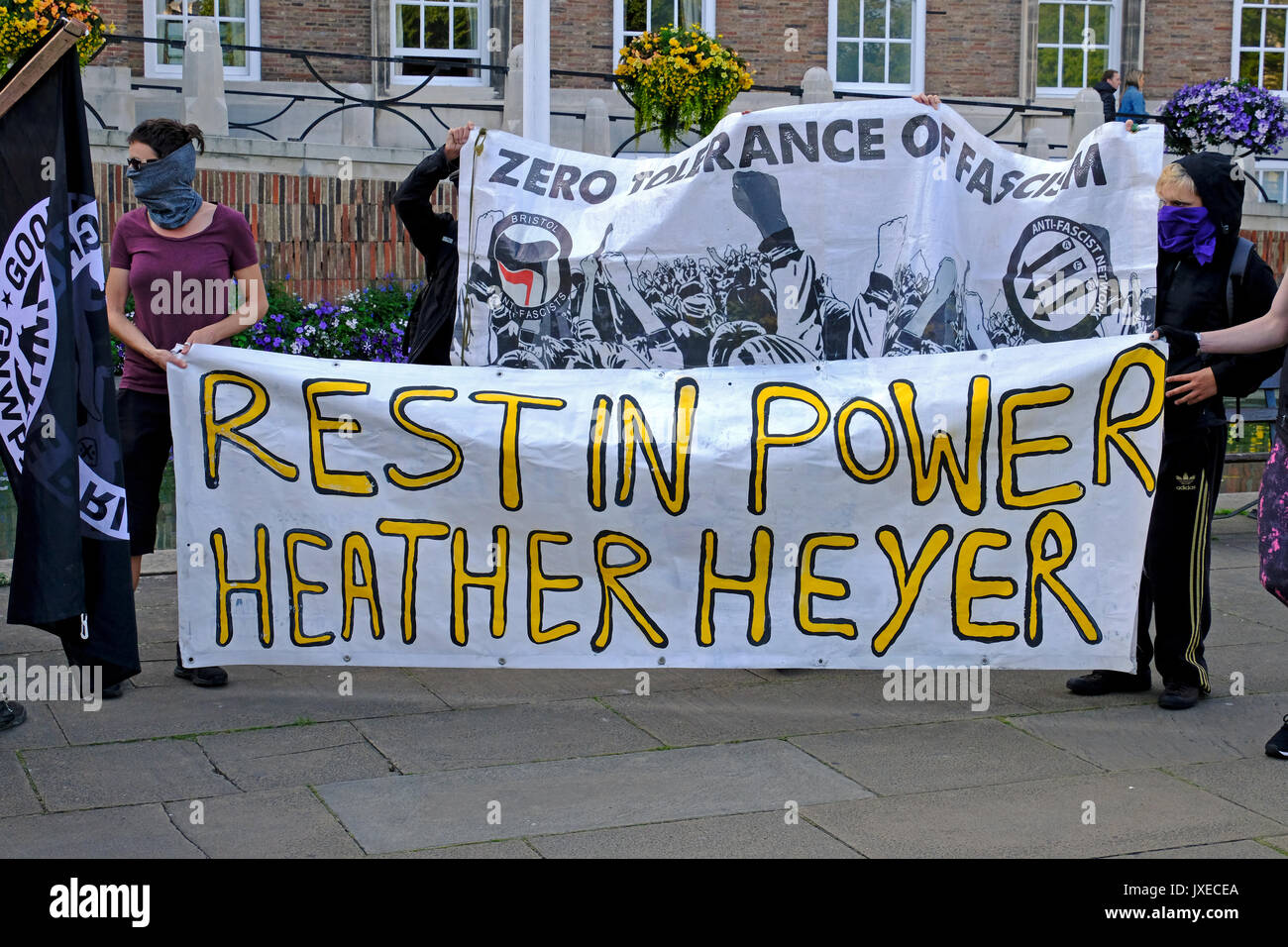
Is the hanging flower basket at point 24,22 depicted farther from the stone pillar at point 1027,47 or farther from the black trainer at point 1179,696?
the stone pillar at point 1027,47

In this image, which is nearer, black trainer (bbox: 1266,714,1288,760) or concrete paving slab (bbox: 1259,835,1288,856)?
concrete paving slab (bbox: 1259,835,1288,856)

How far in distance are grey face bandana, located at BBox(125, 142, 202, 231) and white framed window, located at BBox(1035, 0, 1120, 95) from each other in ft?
59.2

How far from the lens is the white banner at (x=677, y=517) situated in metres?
5.32

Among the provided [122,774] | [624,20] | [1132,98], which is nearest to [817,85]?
[624,20]

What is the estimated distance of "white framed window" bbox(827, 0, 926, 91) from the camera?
68.0 ft

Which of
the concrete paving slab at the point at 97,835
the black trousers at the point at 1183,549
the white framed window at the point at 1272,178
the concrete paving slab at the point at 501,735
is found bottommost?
the concrete paving slab at the point at 501,735

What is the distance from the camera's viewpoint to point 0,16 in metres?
13.4

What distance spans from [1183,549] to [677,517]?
1.82 metres

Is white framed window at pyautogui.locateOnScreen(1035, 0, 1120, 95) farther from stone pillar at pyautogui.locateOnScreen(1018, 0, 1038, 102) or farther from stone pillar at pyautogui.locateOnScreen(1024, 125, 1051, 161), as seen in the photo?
stone pillar at pyautogui.locateOnScreen(1024, 125, 1051, 161)

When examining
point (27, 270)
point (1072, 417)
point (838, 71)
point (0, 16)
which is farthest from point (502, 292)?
point (838, 71)

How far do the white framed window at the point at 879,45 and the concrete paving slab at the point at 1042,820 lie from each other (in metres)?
17.2

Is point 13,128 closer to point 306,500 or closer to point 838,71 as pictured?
point 306,500

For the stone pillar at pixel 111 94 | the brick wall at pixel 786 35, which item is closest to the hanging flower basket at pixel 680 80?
the brick wall at pixel 786 35

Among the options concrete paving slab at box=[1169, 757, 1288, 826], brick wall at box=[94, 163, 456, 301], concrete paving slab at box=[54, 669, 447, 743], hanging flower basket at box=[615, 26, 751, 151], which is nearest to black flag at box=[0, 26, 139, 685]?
concrete paving slab at box=[54, 669, 447, 743]
